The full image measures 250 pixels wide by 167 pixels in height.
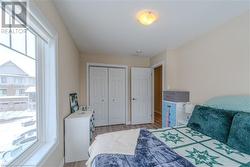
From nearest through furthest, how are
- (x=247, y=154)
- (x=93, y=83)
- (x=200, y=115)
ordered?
(x=247, y=154), (x=200, y=115), (x=93, y=83)

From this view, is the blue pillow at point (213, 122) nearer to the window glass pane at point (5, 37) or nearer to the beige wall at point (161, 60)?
the beige wall at point (161, 60)

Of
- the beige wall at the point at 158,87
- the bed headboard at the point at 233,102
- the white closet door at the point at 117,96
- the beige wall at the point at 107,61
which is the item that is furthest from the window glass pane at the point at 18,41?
the beige wall at the point at 158,87

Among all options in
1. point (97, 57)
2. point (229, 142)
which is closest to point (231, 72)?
point (229, 142)

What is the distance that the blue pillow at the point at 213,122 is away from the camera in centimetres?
171

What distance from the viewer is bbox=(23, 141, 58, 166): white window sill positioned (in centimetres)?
126

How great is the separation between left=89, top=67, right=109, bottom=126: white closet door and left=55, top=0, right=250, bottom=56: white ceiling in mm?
1251

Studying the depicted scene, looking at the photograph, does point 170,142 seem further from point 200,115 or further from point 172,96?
point 172,96

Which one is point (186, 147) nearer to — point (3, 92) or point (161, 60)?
point (3, 92)

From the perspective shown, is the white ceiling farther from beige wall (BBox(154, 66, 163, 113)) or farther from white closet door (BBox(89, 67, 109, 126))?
beige wall (BBox(154, 66, 163, 113))

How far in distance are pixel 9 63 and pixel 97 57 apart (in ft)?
10.9

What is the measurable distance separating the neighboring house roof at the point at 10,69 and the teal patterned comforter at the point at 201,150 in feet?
5.75

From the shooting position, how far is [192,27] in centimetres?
249

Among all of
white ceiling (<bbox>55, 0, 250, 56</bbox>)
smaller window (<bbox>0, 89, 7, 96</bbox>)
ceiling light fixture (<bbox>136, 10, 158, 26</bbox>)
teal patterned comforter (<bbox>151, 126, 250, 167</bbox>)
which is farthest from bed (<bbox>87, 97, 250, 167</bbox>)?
ceiling light fixture (<bbox>136, 10, 158, 26</bbox>)

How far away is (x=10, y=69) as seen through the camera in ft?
3.73
